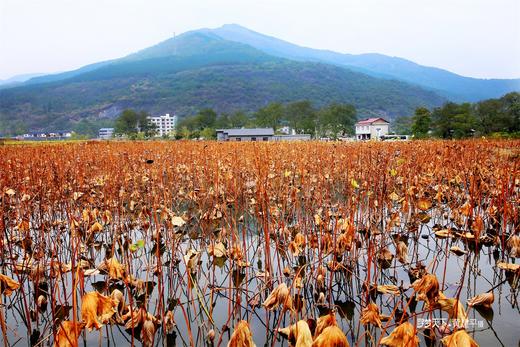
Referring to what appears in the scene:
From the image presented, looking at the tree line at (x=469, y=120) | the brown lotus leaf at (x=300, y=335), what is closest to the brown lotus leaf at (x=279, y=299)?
the brown lotus leaf at (x=300, y=335)

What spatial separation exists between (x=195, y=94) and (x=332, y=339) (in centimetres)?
15300

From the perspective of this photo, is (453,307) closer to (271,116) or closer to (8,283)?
(8,283)

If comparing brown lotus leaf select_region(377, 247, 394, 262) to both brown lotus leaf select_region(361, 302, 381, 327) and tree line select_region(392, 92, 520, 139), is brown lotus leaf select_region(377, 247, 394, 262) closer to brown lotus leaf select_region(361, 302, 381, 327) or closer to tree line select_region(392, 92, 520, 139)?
brown lotus leaf select_region(361, 302, 381, 327)

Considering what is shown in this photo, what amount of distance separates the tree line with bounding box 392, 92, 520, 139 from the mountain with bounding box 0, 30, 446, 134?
82.6 m

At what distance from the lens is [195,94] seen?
149000 mm

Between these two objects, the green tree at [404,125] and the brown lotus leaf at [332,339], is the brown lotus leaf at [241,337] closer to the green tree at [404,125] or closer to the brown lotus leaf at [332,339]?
the brown lotus leaf at [332,339]

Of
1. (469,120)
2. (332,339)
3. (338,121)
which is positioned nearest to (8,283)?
(332,339)

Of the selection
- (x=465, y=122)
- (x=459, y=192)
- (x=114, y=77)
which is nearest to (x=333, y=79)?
(x=114, y=77)

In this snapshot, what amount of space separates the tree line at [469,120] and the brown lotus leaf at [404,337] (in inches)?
1697

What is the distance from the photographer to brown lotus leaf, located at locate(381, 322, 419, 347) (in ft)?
4.12

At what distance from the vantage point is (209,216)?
3.33 metres

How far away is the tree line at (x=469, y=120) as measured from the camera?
136ft

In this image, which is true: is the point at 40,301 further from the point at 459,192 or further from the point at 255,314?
the point at 459,192

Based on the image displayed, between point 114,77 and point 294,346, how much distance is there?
202m
